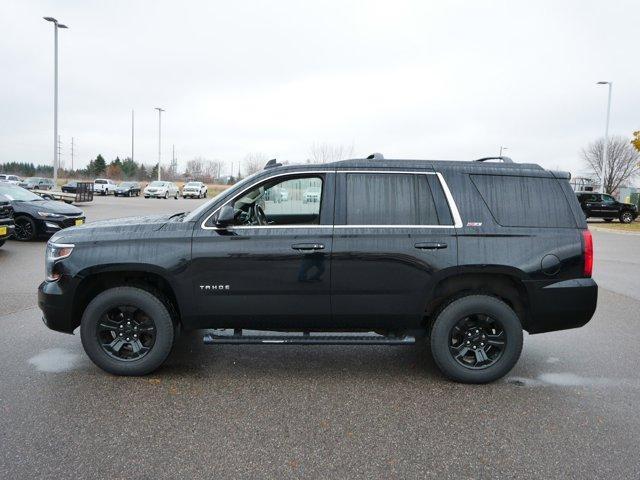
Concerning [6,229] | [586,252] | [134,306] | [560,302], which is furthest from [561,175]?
[6,229]

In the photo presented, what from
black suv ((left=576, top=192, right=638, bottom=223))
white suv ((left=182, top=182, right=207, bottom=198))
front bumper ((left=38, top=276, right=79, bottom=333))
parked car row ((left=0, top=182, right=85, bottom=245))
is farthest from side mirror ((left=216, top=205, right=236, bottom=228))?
white suv ((left=182, top=182, right=207, bottom=198))

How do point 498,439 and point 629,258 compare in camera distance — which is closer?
point 498,439

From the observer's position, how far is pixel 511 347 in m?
4.50

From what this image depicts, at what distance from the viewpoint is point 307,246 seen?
14.5 ft

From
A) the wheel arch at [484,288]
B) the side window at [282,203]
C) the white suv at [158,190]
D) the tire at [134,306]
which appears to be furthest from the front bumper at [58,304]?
the white suv at [158,190]

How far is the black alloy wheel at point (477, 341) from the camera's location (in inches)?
179

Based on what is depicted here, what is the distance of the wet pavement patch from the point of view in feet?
15.7

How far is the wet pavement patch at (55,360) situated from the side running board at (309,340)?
54.1 inches

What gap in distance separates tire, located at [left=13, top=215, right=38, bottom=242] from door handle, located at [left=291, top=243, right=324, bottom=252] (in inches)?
447

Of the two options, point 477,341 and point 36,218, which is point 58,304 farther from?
point 36,218

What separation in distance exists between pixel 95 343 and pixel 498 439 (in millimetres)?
3250

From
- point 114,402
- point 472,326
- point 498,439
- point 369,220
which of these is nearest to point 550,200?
point 472,326

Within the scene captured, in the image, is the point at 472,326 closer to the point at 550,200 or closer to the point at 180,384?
the point at 550,200

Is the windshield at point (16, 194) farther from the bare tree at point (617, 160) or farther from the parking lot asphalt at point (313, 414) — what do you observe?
the bare tree at point (617, 160)
